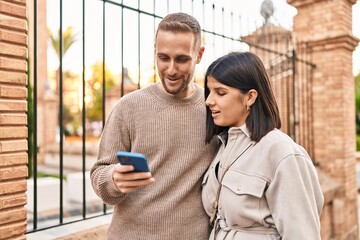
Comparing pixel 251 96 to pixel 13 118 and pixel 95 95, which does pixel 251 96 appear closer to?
pixel 13 118

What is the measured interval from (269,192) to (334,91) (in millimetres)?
5427

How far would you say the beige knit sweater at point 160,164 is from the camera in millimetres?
1874

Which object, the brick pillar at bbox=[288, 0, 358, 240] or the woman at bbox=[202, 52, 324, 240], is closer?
the woman at bbox=[202, 52, 324, 240]

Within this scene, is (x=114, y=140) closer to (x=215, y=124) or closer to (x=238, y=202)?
(x=215, y=124)

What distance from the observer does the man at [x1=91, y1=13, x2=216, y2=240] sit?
6.02ft

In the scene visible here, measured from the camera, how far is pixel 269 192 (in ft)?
5.32

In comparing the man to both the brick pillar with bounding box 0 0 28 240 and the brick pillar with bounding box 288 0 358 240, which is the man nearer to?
the brick pillar with bounding box 0 0 28 240

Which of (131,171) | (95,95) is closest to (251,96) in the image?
(131,171)

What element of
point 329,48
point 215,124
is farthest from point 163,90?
point 329,48

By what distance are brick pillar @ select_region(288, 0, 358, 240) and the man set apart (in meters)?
5.17

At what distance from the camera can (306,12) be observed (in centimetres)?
680

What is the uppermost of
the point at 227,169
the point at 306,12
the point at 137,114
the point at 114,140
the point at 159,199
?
the point at 306,12

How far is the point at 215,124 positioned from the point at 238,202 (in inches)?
15.7

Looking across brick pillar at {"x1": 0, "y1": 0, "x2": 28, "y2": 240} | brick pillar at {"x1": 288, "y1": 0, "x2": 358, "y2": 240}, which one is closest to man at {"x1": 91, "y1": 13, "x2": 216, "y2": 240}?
brick pillar at {"x1": 0, "y1": 0, "x2": 28, "y2": 240}
